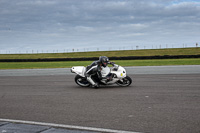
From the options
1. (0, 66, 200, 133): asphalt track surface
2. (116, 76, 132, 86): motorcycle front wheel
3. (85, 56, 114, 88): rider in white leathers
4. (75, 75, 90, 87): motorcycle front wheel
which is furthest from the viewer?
(75, 75, 90, 87): motorcycle front wheel

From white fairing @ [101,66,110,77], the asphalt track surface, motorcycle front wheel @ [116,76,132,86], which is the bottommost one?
the asphalt track surface

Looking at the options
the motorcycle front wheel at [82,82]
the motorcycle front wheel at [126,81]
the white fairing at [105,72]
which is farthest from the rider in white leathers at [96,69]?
the motorcycle front wheel at [126,81]

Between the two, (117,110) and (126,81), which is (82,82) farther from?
(117,110)

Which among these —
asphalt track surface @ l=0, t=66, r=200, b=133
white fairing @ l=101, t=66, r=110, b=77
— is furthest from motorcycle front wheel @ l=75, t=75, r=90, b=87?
asphalt track surface @ l=0, t=66, r=200, b=133

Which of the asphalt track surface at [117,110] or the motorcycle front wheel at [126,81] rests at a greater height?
the motorcycle front wheel at [126,81]

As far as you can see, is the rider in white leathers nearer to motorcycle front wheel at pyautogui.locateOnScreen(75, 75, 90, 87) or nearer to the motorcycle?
the motorcycle

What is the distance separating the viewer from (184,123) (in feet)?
18.8

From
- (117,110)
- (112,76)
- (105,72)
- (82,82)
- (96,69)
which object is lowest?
(117,110)

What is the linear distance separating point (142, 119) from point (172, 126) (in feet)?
2.59

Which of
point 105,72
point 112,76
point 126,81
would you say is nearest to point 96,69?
point 105,72

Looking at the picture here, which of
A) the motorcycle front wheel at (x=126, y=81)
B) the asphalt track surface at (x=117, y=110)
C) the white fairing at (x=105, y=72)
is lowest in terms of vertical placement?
the asphalt track surface at (x=117, y=110)

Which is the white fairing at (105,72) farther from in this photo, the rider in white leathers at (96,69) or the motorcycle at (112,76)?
the rider in white leathers at (96,69)

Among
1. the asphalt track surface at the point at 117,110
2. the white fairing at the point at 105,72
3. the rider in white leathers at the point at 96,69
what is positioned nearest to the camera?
the asphalt track surface at the point at 117,110

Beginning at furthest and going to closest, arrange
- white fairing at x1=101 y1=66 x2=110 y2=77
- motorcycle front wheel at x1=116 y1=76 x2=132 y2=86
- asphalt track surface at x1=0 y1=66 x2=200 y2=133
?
motorcycle front wheel at x1=116 y1=76 x2=132 y2=86 → white fairing at x1=101 y1=66 x2=110 y2=77 → asphalt track surface at x1=0 y1=66 x2=200 y2=133
